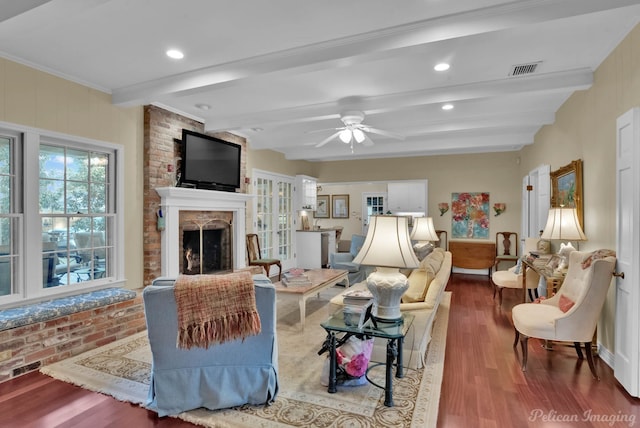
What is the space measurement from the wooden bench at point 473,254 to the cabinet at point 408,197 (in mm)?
1050

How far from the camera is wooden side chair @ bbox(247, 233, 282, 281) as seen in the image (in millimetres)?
6148

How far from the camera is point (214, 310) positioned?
83.8 inches

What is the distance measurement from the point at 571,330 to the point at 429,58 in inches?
96.2

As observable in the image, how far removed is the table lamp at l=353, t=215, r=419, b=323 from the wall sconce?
5699 mm

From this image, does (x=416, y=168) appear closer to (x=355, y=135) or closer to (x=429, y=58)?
(x=355, y=135)

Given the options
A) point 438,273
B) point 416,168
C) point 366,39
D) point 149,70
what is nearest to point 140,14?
point 149,70

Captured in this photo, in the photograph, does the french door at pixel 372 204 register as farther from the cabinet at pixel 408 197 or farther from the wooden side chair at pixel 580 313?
the wooden side chair at pixel 580 313

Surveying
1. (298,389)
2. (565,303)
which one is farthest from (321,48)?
(565,303)

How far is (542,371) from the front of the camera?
286 cm

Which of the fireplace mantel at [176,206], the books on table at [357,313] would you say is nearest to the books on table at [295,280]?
the books on table at [357,313]

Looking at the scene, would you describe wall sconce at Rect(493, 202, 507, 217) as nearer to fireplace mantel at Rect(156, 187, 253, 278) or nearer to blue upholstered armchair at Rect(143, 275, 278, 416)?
fireplace mantel at Rect(156, 187, 253, 278)

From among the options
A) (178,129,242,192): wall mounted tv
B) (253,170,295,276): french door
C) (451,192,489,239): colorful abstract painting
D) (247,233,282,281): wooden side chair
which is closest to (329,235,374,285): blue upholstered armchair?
(247,233,282,281): wooden side chair

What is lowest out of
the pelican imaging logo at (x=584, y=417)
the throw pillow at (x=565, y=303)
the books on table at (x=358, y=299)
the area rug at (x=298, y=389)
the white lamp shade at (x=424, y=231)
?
the pelican imaging logo at (x=584, y=417)

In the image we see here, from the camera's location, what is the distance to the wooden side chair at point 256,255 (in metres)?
6.15
